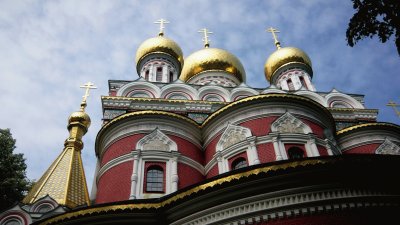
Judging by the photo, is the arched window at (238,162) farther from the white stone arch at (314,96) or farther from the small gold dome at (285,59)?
the small gold dome at (285,59)

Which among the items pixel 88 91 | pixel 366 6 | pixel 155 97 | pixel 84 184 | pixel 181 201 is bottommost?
pixel 181 201

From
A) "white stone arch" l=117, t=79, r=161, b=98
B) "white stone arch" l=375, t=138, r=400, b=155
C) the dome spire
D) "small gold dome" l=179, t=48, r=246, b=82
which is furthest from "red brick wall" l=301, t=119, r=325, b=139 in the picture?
"small gold dome" l=179, t=48, r=246, b=82

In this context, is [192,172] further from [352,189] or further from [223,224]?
[352,189]

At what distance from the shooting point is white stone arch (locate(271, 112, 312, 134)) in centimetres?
1123

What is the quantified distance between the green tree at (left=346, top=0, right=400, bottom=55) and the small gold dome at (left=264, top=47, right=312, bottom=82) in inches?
620

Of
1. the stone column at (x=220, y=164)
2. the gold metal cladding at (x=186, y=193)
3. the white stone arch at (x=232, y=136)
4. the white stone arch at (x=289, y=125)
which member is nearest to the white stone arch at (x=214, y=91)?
the white stone arch at (x=232, y=136)

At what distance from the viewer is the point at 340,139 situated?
44.0ft

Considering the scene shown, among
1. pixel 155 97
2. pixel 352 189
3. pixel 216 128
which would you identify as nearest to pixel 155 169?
pixel 216 128

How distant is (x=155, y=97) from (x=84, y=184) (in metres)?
4.18

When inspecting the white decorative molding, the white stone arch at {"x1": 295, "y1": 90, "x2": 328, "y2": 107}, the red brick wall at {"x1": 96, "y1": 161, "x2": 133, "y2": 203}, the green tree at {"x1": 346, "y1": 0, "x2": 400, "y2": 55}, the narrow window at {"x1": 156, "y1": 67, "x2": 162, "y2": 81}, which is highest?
the narrow window at {"x1": 156, "y1": 67, "x2": 162, "y2": 81}

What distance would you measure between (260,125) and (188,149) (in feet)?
7.44

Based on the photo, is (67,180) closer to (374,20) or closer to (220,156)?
(220,156)

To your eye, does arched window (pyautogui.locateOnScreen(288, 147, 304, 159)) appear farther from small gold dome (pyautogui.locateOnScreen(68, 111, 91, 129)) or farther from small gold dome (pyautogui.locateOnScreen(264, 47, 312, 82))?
small gold dome (pyautogui.locateOnScreen(264, 47, 312, 82))

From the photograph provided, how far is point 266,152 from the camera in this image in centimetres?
1080
